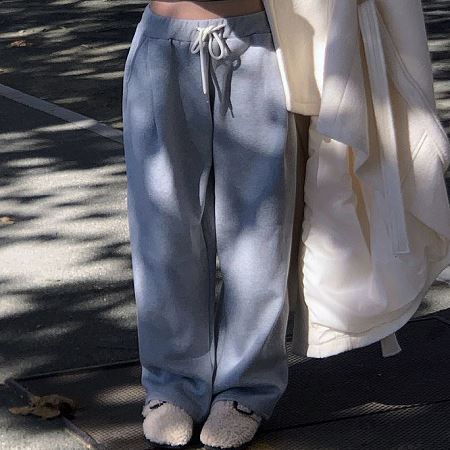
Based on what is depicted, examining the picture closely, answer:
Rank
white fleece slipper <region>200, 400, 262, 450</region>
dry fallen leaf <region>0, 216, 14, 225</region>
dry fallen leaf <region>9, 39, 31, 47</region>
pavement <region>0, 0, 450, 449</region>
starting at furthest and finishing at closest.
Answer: dry fallen leaf <region>9, 39, 31, 47</region> < dry fallen leaf <region>0, 216, 14, 225</region> < pavement <region>0, 0, 450, 449</region> < white fleece slipper <region>200, 400, 262, 450</region>

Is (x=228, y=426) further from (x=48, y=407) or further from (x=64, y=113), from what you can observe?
(x=64, y=113)

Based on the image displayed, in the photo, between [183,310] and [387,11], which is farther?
[183,310]

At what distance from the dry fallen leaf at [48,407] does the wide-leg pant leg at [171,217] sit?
1.05 ft

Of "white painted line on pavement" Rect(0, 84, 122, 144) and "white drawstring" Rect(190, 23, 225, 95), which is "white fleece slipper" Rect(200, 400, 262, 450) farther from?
"white painted line on pavement" Rect(0, 84, 122, 144)

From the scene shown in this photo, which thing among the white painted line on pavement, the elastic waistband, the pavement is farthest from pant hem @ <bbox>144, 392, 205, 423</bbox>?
the white painted line on pavement

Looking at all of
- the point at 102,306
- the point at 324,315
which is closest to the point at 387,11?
the point at 324,315

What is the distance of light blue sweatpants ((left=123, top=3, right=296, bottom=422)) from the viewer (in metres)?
3.68

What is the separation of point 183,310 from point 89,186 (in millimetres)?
2832

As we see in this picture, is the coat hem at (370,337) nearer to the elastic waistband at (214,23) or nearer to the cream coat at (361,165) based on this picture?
the cream coat at (361,165)

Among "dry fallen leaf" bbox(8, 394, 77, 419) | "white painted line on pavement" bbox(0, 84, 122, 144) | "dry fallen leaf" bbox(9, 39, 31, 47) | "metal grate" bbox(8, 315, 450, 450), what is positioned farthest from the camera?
"dry fallen leaf" bbox(9, 39, 31, 47)

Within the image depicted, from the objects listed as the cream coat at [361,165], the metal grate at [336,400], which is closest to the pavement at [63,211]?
the metal grate at [336,400]

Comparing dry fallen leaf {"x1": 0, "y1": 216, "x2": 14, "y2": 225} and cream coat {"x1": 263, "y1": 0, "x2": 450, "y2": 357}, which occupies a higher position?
cream coat {"x1": 263, "y1": 0, "x2": 450, "y2": 357}

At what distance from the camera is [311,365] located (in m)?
4.56

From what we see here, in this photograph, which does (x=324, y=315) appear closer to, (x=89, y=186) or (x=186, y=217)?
(x=186, y=217)
